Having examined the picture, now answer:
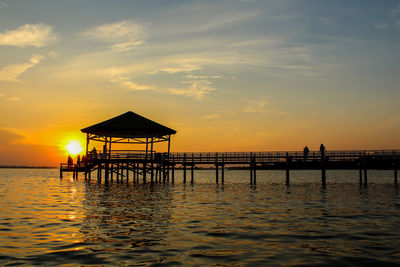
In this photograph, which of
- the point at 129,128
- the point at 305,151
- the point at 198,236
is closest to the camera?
the point at 198,236

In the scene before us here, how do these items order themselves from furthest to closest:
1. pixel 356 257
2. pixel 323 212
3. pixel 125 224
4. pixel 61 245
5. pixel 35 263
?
1. pixel 323 212
2. pixel 125 224
3. pixel 61 245
4. pixel 356 257
5. pixel 35 263

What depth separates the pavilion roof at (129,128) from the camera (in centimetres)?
4228

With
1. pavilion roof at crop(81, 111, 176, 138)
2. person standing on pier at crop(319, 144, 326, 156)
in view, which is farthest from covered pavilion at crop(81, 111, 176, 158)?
person standing on pier at crop(319, 144, 326, 156)

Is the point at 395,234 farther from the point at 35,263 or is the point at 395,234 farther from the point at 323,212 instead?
the point at 35,263

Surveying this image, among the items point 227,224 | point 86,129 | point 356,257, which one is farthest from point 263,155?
point 356,257

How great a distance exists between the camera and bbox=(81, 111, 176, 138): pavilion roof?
4228 cm

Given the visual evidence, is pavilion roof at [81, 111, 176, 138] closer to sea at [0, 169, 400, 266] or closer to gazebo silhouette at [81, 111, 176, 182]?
gazebo silhouette at [81, 111, 176, 182]

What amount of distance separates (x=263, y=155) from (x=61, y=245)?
3623cm

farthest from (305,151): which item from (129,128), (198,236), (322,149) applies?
(198,236)

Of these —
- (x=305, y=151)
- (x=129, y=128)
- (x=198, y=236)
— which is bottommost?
(x=198, y=236)

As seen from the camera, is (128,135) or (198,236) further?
(128,135)

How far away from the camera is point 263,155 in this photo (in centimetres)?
4475

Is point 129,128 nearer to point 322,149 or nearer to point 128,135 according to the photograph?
point 128,135

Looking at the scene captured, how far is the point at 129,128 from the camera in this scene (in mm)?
42188
